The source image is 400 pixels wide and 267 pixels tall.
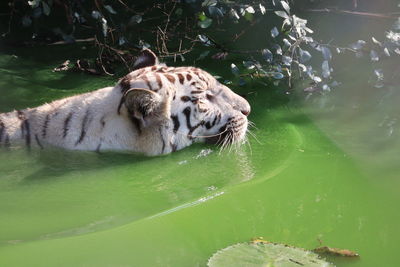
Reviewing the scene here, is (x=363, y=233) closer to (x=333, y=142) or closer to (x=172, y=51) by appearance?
(x=333, y=142)

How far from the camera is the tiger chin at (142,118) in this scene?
385 centimetres

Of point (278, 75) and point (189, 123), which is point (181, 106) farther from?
point (278, 75)

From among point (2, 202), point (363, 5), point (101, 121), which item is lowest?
point (2, 202)

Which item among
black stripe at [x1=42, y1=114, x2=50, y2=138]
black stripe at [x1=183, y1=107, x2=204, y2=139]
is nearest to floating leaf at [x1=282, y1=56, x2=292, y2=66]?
black stripe at [x1=183, y1=107, x2=204, y2=139]

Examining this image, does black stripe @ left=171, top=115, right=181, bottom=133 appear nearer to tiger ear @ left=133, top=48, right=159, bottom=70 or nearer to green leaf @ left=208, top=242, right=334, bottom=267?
tiger ear @ left=133, top=48, right=159, bottom=70

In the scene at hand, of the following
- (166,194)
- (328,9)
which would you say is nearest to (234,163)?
(166,194)

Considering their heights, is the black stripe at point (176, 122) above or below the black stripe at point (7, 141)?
above

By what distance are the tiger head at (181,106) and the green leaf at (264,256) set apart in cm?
126

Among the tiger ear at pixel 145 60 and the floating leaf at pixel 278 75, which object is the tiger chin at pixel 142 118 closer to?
the tiger ear at pixel 145 60

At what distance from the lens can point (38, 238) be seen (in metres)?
2.96

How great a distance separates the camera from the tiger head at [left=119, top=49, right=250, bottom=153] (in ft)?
12.5

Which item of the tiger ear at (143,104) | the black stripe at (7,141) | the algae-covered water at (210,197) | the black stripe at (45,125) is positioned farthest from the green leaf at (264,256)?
the black stripe at (7,141)

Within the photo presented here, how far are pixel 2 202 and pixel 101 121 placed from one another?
818mm

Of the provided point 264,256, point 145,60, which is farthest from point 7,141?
point 264,256
